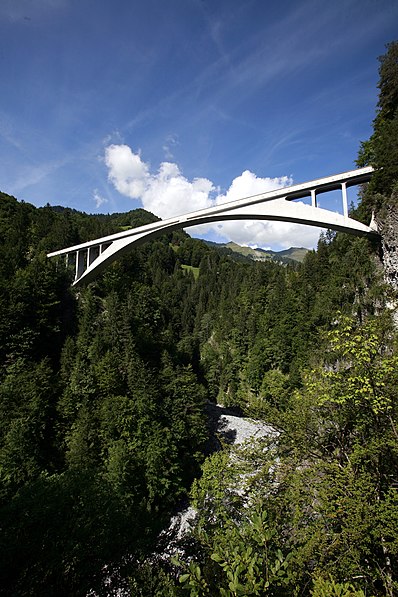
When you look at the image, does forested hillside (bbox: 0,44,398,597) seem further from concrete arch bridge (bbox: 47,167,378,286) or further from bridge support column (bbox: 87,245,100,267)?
bridge support column (bbox: 87,245,100,267)

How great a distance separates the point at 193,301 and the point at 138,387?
164ft

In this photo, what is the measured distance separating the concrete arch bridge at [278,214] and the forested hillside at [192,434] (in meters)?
1.26

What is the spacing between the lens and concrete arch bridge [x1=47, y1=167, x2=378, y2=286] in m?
13.0

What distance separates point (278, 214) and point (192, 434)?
15283mm

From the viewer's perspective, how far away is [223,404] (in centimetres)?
3744

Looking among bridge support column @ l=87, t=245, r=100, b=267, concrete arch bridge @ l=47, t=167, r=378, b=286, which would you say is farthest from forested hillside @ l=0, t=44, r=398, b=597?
bridge support column @ l=87, t=245, r=100, b=267

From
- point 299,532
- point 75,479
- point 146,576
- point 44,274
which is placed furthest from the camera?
point 44,274

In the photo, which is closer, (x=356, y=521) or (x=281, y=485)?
(x=356, y=521)

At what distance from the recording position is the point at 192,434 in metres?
19.7

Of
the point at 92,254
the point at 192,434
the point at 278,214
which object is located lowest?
the point at 192,434

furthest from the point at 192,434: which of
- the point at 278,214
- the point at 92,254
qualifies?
the point at 92,254

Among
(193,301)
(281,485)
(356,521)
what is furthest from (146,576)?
(193,301)

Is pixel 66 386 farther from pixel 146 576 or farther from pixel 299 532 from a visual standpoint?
pixel 299 532

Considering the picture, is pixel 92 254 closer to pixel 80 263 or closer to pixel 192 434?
pixel 80 263
